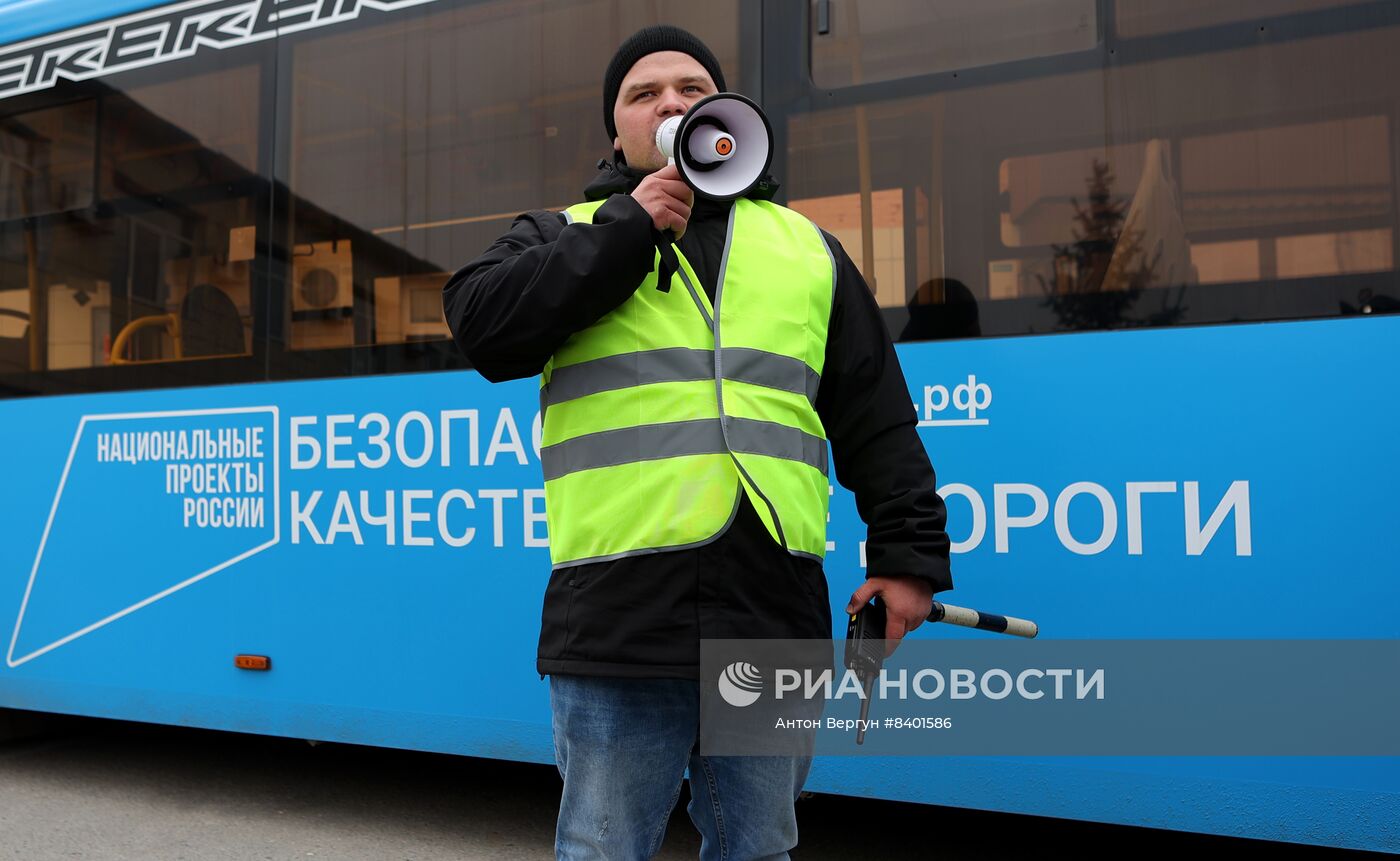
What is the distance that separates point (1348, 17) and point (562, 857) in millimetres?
2569

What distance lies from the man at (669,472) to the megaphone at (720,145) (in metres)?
0.04

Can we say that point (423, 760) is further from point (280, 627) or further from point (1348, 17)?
point (1348, 17)

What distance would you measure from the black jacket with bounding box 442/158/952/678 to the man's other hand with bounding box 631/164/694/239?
22 millimetres

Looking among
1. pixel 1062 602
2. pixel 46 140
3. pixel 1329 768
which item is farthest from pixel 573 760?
pixel 46 140

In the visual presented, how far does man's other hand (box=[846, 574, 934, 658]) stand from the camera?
1.85 metres

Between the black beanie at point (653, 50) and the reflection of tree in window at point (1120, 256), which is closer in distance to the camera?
the black beanie at point (653, 50)

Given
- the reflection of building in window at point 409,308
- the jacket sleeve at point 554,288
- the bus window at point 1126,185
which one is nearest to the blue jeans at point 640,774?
the jacket sleeve at point 554,288

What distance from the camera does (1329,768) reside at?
2.88 metres

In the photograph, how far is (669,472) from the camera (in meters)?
1.78

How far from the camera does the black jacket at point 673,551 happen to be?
173 cm

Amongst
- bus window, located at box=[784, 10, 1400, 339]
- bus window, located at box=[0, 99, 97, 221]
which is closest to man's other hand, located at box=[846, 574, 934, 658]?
bus window, located at box=[784, 10, 1400, 339]

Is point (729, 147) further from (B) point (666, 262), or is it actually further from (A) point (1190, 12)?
(A) point (1190, 12)

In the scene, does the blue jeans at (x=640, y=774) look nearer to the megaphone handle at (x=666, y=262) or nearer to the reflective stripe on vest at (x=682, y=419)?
the reflective stripe on vest at (x=682, y=419)

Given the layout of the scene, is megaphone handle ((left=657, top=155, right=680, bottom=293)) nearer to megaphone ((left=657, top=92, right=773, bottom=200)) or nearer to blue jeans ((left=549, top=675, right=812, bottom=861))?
megaphone ((left=657, top=92, right=773, bottom=200))
